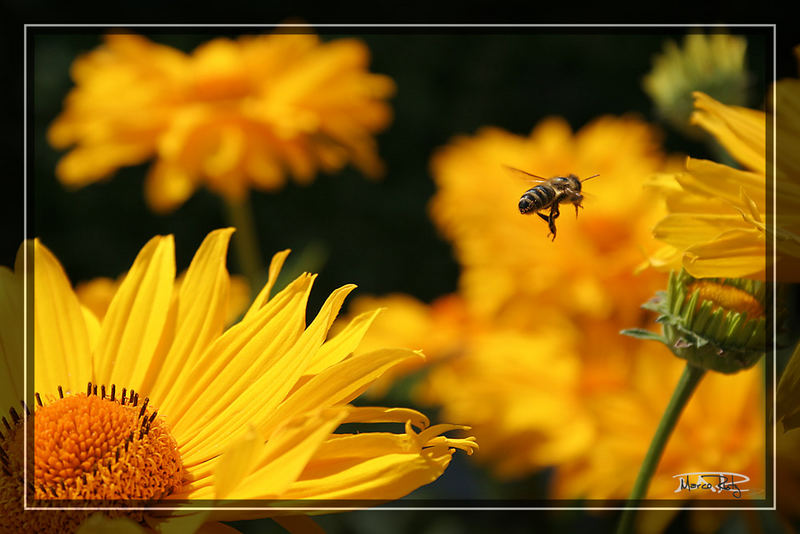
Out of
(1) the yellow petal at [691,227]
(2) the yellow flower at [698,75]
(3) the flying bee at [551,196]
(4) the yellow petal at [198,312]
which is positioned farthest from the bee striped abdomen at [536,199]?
(2) the yellow flower at [698,75]

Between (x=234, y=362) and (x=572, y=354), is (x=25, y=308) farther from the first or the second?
(x=572, y=354)

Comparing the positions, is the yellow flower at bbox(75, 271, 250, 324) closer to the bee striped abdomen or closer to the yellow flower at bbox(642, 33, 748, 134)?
the bee striped abdomen

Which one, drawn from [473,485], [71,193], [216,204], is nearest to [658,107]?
[473,485]

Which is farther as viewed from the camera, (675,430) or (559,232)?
(559,232)

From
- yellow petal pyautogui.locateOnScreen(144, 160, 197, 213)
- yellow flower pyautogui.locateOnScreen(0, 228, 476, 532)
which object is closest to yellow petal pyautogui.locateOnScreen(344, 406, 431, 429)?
yellow flower pyautogui.locateOnScreen(0, 228, 476, 532)

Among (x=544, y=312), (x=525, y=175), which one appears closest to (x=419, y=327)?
(x=544, y=312)

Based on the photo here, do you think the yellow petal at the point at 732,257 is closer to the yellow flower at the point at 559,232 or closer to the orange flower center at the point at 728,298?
the orange flower center at the point at 728,298

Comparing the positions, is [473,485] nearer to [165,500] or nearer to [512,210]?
[512,210]
